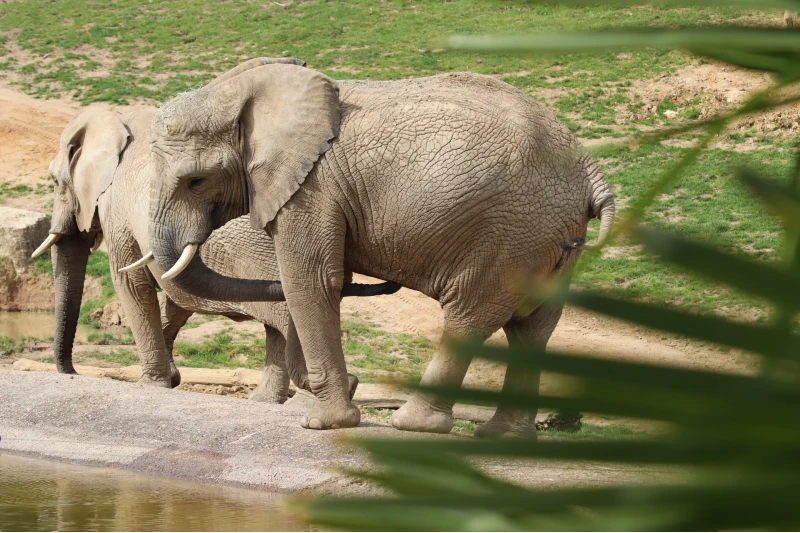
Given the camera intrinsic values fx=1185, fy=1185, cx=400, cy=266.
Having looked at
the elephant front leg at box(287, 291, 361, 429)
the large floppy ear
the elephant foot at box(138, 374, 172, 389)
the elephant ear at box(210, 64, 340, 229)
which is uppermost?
the large floppy ear

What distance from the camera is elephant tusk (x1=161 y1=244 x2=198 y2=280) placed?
5828 millimetres

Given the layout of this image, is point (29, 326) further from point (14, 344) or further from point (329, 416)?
point (329, 416)

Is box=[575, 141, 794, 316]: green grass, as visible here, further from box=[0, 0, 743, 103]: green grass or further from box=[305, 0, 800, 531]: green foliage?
box=[305, 0, 800, 531]: green foliage

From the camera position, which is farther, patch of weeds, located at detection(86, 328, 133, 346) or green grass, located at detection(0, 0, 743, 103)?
green grass, located at detection(0, 0, 743, 103)

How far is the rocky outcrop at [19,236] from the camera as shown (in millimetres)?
13039

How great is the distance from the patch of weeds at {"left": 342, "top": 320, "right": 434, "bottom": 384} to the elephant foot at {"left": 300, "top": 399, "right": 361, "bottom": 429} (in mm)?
3581

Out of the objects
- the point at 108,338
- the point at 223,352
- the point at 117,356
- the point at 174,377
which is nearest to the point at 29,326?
the point at 108,338

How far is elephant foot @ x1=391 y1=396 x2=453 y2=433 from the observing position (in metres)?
5.52

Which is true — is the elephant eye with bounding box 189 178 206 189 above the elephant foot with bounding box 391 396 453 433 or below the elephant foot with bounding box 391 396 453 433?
above

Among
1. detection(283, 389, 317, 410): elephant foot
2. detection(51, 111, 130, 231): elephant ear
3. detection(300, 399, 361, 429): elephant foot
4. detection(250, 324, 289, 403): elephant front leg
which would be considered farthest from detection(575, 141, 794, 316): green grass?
detection(300, 399, 361, 429): elephant foot

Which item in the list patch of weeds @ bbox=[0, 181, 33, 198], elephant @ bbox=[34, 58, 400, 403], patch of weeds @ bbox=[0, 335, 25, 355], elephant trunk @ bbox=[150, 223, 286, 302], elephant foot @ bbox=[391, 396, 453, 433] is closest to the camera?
elephant foot @ bbox=[391, 396, 453, 433]

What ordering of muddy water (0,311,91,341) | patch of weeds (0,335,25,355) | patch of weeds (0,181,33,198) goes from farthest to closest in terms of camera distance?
1. patch of weeds (0,181,33,198)
2. muddy water (0,311,91,341)
3. patch of weeds (0,335,25,355)

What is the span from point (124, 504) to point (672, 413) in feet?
17.0

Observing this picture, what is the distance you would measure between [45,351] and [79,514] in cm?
556
